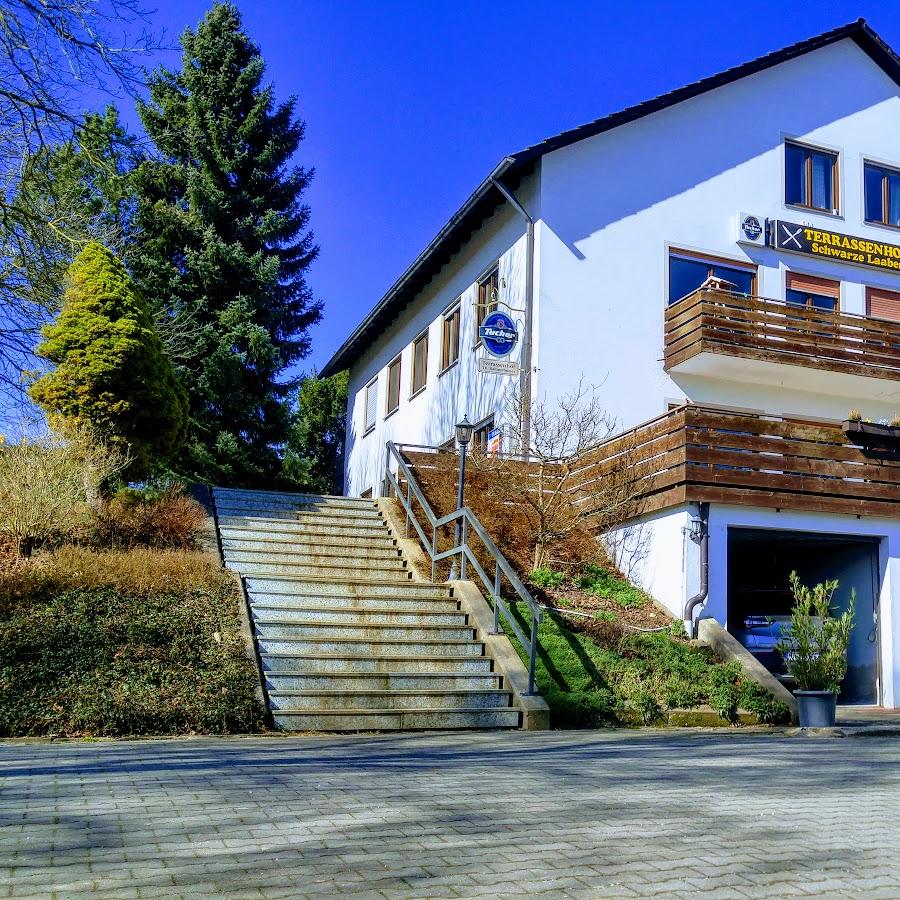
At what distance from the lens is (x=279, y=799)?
5.71 m

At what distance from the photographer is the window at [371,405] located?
2933 centimetres

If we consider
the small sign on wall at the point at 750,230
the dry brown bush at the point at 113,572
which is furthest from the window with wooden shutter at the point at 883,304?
the dry brown bush at the point at 113,572

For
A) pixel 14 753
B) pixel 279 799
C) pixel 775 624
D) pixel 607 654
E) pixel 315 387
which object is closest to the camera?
pixel 279 799

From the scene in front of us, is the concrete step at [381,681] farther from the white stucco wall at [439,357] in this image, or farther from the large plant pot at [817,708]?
the white stucco wall at [439,357]

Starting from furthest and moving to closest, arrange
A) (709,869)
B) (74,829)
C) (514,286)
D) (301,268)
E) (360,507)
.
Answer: (301,268) < (514,286) < (360,507) < (74,829) < (709,869)

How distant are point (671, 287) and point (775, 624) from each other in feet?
25.8

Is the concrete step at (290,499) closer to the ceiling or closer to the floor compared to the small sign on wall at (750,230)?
closer to the floor

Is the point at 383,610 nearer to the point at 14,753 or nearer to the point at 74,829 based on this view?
the point at 14,753

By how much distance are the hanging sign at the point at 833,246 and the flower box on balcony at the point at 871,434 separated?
669cm

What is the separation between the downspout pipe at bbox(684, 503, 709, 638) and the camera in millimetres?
13711

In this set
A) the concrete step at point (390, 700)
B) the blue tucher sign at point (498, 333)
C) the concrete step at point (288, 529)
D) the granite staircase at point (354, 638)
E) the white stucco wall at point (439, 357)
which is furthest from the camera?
the white stucco wall at point (439, 357)

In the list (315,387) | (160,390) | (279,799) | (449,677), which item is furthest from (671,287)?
(315,387)

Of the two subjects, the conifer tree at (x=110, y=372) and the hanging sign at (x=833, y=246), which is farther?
the hanging sign at (x=833, y=246)

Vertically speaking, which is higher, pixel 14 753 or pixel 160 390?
pixel 160 390
